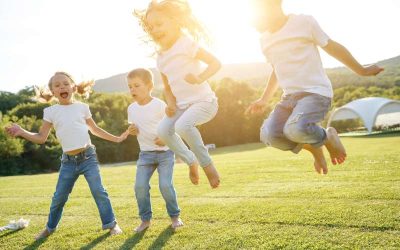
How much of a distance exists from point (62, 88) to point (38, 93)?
0.56 m

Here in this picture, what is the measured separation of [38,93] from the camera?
5.56 m

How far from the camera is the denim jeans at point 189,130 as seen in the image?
411 cm

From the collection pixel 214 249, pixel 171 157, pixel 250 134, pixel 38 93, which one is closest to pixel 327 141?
pixel 214 249

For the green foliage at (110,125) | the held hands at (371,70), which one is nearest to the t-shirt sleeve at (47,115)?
the held hands at (371,70)

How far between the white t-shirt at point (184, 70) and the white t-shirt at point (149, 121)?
29.4 inches

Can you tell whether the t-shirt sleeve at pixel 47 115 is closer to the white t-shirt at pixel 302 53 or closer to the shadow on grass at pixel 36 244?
the shadow on grass at pixel 36 244

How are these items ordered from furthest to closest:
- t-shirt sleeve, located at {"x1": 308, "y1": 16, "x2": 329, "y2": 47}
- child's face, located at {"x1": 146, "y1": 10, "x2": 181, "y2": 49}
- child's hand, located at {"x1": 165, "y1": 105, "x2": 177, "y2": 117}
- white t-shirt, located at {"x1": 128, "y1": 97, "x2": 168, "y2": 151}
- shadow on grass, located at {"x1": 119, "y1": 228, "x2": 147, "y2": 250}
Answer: white t-shirt, located at {"x1": 128, "y1": 97, "x2": 168, "y2": 151} → child's hand, located at {"x1": 165, "y1": 105, "x2": 177, "y2": 117} → child's face, located at {"x1": 146, "y1": 10, "x2": 181, "y2": 49} → shadow on grass, located at {"x1": 119, "y1": 228, "x2": 147, "y2": 250} → t-shirt sleeve, located at {"x1": 308, "y1": 16, "x2": 329, "y2": 47}

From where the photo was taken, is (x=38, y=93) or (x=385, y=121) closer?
(x=38, y=93)

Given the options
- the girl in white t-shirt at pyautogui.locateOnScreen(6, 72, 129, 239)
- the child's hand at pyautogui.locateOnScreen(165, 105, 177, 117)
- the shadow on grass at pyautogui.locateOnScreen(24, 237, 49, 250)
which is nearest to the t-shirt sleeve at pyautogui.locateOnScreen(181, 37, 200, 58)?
the child's hand at pyautogui.locateOnScreen(165, 105, 177, 117)

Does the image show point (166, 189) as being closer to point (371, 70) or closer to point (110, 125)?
point (371, 70)

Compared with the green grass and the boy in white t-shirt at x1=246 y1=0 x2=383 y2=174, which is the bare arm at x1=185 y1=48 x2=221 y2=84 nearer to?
the boy in white t-shirt at x1=246 y1=0 x2=383 y2=174

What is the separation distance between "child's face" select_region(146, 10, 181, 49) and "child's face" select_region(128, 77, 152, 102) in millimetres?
874

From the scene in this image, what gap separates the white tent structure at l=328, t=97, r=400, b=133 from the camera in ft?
132

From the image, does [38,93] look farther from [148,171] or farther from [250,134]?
[250,134]
